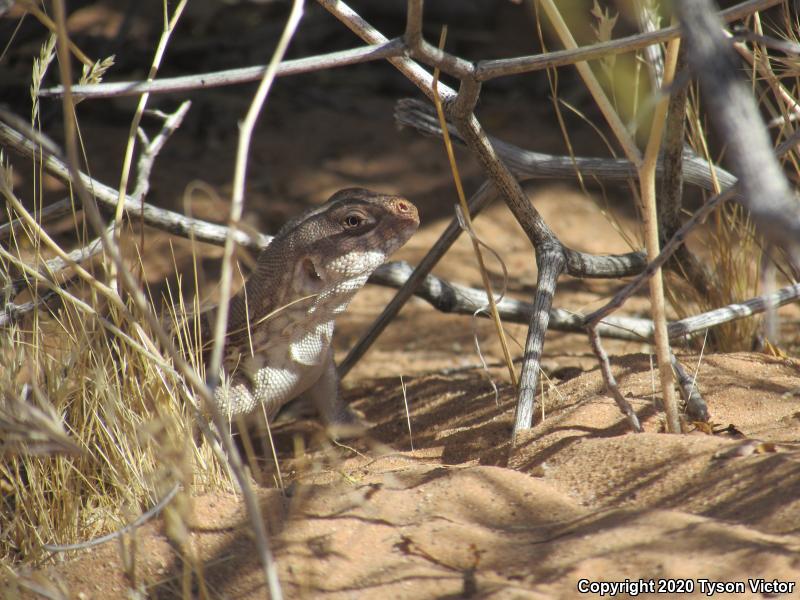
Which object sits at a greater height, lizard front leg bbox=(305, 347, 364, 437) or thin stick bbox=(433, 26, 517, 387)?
thin stick bbox=(433, 26, 517, 387)

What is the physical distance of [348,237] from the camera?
367 cm

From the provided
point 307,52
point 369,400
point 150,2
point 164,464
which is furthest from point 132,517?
point 150,2

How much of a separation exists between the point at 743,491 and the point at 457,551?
0.82 metres

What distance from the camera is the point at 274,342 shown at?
149 inches

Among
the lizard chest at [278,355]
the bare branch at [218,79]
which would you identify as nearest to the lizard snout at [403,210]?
the lizard chest at [278,355]

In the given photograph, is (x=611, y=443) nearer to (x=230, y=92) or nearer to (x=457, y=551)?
(x=457, y=551)

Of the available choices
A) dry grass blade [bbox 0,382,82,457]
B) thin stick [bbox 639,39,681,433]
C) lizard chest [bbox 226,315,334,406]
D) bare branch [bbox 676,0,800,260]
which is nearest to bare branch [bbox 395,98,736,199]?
lizard chest [bbox 226,315,334,406]

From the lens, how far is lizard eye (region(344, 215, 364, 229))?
3.69 m

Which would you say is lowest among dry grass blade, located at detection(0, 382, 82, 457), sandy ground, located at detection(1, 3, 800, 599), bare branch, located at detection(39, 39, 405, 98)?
sandy ground, located at detection(1, 3, 800, 599)

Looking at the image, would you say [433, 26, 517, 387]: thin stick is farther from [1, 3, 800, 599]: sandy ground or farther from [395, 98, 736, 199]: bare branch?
[395, 98, 736, 199]: bare branch

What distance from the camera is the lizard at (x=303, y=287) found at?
367cm

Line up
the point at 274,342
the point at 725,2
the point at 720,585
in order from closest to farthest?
1. the point at 720,585
2. the point at 274,342
3. the point at 725,2

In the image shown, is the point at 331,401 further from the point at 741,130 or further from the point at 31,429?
the point at 741,130

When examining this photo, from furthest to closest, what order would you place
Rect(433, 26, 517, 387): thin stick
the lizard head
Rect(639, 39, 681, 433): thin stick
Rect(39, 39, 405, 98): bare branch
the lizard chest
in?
the lizard chest < the lizard head < Rect(433, 26, 517, 387): thin stick < Rect(639, 39, 681, 433): thin stick < Rect(39, 39, 405, 98): bare branch
